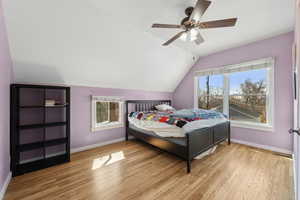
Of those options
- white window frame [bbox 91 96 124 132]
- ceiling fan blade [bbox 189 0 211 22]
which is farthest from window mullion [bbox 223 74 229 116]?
white window frame [bbox 91 96 124 132]

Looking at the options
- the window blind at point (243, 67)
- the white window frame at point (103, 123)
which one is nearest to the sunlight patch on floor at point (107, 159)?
the white window frame at point (103, 123)

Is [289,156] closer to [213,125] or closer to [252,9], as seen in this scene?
[213,125]

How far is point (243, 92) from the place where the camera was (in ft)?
11.2

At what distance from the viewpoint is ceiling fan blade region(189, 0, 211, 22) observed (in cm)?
141

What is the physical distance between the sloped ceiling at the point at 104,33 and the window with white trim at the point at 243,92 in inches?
27.6

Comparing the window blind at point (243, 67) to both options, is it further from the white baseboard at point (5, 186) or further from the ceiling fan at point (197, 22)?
the white baseboard at point (5, 186)

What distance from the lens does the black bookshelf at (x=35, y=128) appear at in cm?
194

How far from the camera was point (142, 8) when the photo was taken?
1978mm

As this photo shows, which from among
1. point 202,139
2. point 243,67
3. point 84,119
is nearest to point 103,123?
point 84,119

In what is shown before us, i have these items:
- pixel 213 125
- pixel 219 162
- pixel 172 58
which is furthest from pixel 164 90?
pixel 219 162

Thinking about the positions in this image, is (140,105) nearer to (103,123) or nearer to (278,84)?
(103,123)

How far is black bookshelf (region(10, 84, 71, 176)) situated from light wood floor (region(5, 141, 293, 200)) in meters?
0.19

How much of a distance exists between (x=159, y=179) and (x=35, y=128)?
230cm

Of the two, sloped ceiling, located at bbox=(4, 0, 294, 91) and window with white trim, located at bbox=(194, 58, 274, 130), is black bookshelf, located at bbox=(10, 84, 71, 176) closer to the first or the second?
sloped ceiling, located at bbox=(4, 0, 294, 91)
